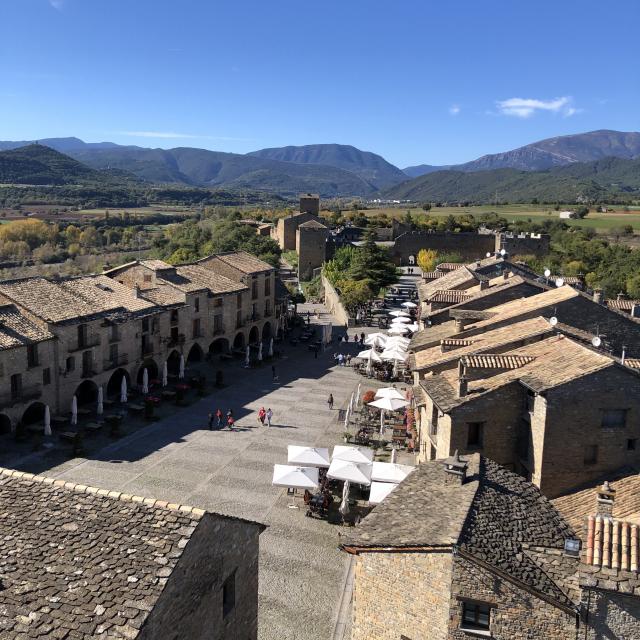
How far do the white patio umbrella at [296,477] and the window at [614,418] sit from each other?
9.83 m

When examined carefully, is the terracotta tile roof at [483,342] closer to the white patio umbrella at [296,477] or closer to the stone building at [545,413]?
the stone building at [545,413]

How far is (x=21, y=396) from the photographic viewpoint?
31.4m

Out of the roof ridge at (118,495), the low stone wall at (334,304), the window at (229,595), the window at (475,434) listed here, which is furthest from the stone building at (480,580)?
the low stone wall at (334,304)

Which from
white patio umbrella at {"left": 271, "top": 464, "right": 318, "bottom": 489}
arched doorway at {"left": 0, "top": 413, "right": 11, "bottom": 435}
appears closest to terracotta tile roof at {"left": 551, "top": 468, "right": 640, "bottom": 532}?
white patio umbrella at {"left": 271, "top": 464, "right": 318, "bottom": 489}

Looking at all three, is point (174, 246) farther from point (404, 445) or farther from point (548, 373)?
point (548, 373)

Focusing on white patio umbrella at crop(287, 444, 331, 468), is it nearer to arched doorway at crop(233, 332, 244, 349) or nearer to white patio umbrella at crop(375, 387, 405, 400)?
white patio umbrella at crop(375, 387, 405, 400)

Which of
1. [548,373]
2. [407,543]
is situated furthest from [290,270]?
[407,543]

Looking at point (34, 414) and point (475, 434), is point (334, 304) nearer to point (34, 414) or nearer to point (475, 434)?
point (34, 414)

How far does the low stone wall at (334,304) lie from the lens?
59.7 meters

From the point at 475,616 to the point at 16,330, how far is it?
87.4ft

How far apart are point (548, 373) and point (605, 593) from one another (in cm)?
1056

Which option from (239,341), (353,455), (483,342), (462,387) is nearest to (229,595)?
(462,387)

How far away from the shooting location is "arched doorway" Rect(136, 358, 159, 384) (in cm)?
4069

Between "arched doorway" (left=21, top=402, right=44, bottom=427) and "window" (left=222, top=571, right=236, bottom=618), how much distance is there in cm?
2333
